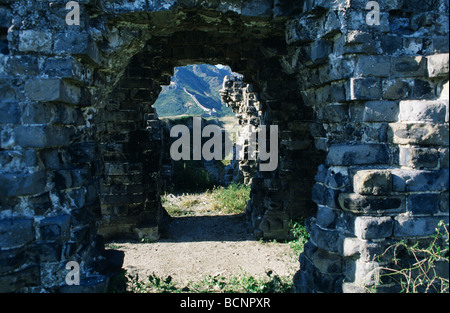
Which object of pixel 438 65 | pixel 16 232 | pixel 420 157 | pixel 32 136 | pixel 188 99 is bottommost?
pixel 16 232

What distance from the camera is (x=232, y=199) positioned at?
27.3ft

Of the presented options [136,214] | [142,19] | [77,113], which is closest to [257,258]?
[136,214]

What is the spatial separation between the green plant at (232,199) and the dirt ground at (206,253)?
25.6 inches

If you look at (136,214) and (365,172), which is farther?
(136,214)

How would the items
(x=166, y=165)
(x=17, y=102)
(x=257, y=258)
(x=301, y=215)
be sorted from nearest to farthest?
(x=17, y=102) → (x=257, y=258) → (x=301, y=215) → (x=166, y=165)

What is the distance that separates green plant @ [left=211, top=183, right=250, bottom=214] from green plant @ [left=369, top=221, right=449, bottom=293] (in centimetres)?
519

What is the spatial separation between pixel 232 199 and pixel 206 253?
2.91 metres

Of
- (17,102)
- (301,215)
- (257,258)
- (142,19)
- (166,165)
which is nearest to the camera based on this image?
(17,102)

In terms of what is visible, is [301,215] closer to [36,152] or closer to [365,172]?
[365,172]

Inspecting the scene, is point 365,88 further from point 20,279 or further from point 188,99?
point 188,99

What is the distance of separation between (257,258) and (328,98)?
303 centimetres

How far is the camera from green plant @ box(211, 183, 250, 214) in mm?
7979

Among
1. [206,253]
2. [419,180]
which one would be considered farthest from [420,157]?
[206,253]

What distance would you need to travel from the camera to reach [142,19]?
3121mm
